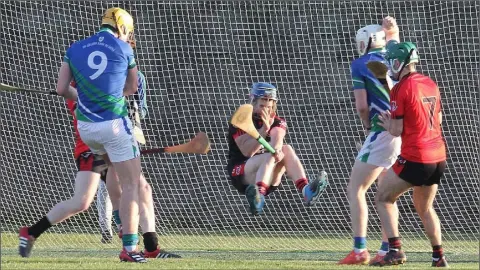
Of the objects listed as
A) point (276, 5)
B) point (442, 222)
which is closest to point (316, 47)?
point (276, 5)

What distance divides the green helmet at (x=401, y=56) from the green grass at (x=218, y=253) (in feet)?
4.00

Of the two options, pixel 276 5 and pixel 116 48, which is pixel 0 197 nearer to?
pixel 276 5

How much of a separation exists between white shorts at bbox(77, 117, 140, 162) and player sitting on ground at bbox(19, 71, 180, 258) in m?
0.43

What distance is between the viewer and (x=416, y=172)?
6.42 metres

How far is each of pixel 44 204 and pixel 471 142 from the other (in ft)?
14.1

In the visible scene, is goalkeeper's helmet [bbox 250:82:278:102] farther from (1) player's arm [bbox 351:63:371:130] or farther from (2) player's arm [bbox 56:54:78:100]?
(2) player's arm [bbox 56:54:78:100]

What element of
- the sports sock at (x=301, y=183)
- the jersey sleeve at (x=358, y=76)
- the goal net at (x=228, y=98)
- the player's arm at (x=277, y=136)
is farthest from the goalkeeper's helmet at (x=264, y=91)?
the goal net at (x=228, y=98)

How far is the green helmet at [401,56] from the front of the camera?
255 inches

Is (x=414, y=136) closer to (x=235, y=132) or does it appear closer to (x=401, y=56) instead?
(x=401, y=56)

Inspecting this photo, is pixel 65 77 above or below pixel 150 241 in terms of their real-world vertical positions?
above

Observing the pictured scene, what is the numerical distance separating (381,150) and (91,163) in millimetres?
1848

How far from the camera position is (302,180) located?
762 centimetres

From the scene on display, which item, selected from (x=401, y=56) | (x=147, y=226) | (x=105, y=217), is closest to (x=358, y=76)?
(x=401, y=56)

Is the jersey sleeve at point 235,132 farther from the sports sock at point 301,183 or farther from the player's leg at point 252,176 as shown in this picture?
the sports sock at point 301,183
